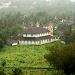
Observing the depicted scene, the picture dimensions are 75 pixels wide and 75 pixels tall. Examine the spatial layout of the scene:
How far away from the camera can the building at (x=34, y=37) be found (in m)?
50.9

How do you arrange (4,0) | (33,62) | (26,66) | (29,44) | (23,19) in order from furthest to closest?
(4,0) → (23,19) → (29,44) → (33,62) → (26,66)

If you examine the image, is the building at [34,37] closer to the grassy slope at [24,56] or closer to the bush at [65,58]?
the grassy slope at [24,56]

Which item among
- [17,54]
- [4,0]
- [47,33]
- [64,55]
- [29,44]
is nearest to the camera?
[64,55]

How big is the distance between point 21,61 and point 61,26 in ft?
88.9

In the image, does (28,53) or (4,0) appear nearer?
(28,53)

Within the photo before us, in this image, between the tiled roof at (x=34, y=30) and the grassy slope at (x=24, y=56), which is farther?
the tiled roof at (x=34, y=30)

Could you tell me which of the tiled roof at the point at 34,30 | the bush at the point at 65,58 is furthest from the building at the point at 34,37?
the bush at the point at 65,58

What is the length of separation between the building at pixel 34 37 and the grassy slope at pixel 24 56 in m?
3.91

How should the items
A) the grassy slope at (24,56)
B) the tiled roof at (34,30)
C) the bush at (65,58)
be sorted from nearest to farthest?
the bush at (65,58), the grassy slope at (24,56), the tiled roof at (34,30)

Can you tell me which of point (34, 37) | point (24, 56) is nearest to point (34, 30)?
point (34, 37)

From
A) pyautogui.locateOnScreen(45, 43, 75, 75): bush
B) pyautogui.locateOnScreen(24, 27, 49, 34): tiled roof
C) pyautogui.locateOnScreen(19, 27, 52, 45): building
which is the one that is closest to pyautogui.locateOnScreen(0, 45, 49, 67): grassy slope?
pyautogui.locateOnScreen(19, 27, 52, 45): building

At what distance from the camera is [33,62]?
3644cm

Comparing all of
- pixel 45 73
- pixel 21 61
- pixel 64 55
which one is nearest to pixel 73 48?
pixel 64 55

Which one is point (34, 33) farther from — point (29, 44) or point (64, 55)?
point (64, 55)
